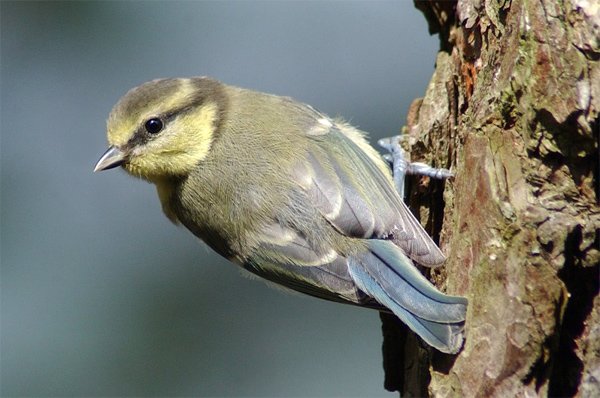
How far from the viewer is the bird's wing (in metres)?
2.79

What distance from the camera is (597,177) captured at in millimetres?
2447

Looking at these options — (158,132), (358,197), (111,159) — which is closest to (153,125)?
(158,132)

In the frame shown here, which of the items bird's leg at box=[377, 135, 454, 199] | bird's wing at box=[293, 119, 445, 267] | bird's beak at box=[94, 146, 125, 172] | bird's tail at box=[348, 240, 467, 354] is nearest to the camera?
bird's tail at box=[348, 240, 467, 354]

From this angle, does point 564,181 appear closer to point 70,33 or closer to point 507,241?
point 507,241

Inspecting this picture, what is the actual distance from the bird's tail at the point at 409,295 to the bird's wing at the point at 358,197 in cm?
7

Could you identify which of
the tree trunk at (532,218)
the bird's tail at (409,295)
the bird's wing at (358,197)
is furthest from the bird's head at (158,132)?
the tree trunk at (532,218)

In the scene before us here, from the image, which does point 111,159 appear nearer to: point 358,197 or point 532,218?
point 358,197

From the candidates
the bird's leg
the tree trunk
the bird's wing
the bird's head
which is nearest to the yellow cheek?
the bird's head

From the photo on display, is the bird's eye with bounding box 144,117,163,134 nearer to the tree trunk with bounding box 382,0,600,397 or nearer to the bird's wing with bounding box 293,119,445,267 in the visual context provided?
the bird's wing with bounding box 293,119,445,267

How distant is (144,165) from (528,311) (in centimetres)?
152

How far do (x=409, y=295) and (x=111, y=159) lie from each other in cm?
125

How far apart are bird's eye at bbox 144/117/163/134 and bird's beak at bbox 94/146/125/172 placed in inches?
5.3

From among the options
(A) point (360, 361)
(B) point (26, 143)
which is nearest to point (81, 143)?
(B) point (26, 143)

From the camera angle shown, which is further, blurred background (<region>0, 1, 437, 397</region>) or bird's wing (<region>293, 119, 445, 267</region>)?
blurred background (<region>0, 1, 437, 397</region>)
